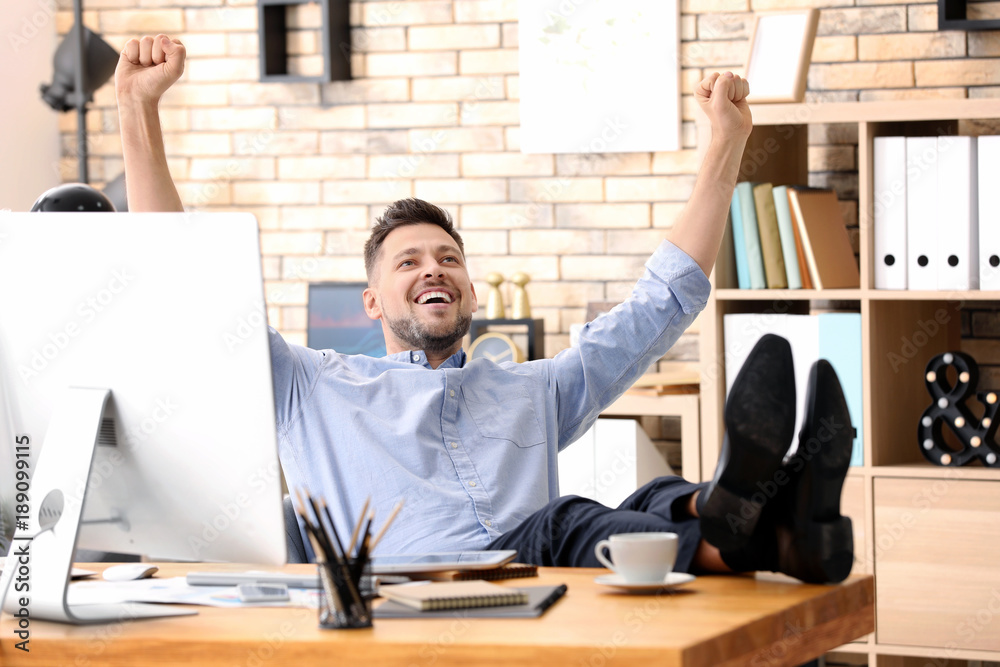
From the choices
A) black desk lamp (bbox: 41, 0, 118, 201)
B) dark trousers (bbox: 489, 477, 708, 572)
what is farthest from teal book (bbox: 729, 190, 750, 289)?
black desk lamp (bbox: 41, 0, 118, 201)

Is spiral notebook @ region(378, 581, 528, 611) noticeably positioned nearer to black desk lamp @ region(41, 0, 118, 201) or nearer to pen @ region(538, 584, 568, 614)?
pen @ region(538, 584, 568, 614)

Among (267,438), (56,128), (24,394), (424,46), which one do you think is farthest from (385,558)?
(56,128)

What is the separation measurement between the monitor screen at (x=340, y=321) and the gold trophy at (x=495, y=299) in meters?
0.34

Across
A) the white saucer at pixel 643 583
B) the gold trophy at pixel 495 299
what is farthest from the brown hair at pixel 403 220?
the gold trophy at pixel 495 299

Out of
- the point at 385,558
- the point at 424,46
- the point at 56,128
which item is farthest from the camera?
the point at 56,128

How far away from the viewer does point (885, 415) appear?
8.91ft

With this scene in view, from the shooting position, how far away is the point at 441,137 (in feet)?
11.0

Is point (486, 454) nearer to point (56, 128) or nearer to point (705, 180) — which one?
point (705, 180)

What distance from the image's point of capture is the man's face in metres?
1.95

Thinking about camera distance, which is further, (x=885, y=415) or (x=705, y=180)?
(x=885, y=415)

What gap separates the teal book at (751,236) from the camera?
2.76 m

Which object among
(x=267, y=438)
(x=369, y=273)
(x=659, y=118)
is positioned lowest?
(x=267, y=438)

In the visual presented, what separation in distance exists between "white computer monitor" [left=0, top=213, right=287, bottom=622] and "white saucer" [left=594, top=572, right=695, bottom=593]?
1.13ft

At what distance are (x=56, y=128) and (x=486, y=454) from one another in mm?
2454
